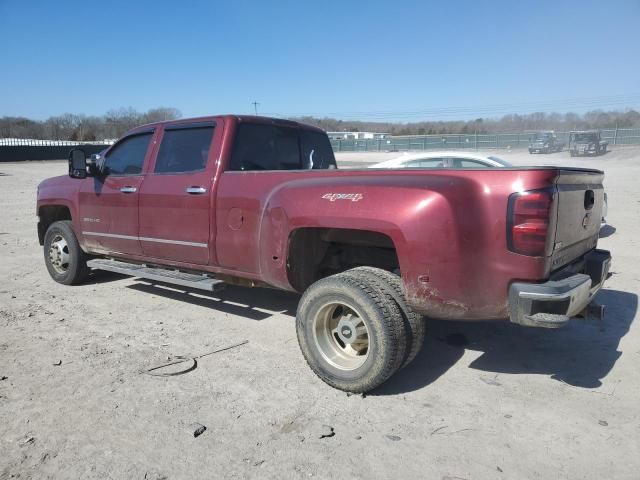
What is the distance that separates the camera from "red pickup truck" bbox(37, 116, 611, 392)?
116 inches

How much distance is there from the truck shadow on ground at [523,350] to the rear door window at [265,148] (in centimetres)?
216

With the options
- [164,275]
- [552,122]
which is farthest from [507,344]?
[552,122]

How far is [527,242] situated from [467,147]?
47.8 m

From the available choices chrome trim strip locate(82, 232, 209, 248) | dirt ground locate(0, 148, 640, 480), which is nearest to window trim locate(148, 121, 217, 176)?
chrome trim strip locate(82, 232, 209, 248)

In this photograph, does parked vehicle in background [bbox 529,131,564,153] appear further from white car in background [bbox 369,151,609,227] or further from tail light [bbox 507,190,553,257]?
tail light [bbox 507,190,553,257]

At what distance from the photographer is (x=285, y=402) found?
3.37 m

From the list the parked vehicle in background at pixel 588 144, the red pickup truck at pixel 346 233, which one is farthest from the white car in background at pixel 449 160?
the parked vehicle in background at pixel 588 144

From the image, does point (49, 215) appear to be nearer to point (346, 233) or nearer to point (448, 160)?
point (346, 233)

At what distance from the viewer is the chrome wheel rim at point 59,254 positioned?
6.34 meters

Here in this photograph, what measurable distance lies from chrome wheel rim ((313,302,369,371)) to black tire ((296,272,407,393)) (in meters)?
0.01

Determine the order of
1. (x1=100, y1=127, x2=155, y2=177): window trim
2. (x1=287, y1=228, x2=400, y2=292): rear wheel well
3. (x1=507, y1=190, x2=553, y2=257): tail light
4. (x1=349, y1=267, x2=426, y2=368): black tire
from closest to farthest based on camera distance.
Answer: (x1=507, y1=190, x2=553, y2=257): tail light
(x1=349, y1=267, x2=426, y2=368): black tire
(x1=287, y1=228, x2=400, y2=292): rear wheel well
(x1=100, y1=127, x2=155, y2=177): window trim

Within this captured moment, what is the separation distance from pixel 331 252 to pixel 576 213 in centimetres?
182

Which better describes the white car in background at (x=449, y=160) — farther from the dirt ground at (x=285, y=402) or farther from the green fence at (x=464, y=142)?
the green fence at (x=464, y=142)

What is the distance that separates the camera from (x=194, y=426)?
3.04m
